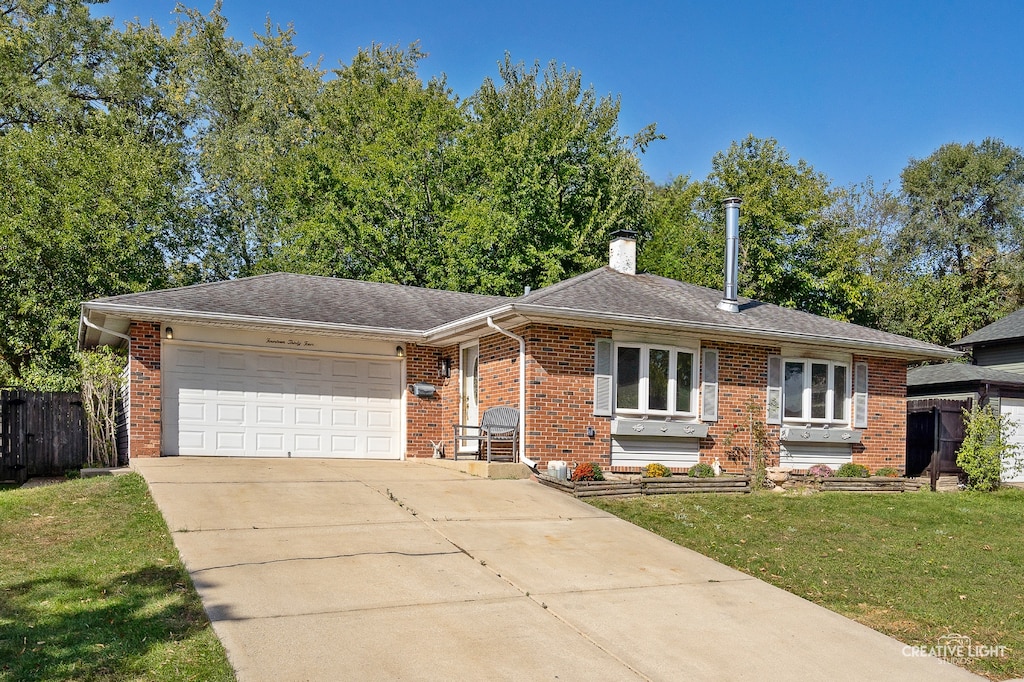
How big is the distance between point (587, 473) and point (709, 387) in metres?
3.39

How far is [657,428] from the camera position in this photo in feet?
45.2

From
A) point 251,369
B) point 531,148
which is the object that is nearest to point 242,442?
point 251,369

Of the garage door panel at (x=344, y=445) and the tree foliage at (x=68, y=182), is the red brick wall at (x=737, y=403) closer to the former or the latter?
the garage door panel at (x=344, y=445)

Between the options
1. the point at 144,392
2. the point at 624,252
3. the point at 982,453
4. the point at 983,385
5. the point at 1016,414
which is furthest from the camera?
the point at 1016,414

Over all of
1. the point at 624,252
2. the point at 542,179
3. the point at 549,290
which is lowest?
the point at 549,290

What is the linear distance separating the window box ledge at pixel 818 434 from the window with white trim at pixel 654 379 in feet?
7.47

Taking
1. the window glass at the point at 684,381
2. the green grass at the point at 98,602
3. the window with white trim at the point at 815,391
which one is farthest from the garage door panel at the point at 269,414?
the window with white trim at the point at 815,391

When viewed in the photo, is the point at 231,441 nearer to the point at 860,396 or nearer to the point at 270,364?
the point at 270,364

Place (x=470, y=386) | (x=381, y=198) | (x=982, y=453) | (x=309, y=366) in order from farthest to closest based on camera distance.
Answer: (x=381, y=198)
(x=470, y=386)
(x=309, y=366)
(x=982, y=453)

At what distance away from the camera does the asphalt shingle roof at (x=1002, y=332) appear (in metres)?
22.5

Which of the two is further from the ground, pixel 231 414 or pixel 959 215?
pixel 959 215

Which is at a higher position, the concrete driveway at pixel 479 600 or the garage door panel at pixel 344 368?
→ the garage door panel at pixel 344 368

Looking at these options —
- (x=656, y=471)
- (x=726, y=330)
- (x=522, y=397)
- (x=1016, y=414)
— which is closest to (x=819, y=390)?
(x=726, y=330)

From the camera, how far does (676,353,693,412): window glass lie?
46.4 feet
